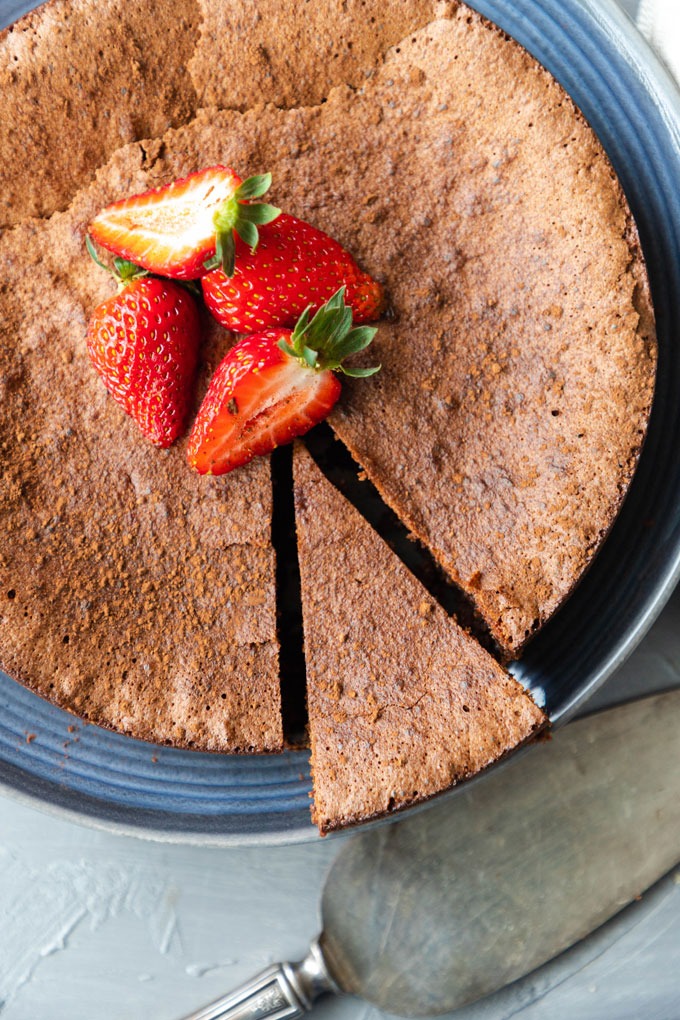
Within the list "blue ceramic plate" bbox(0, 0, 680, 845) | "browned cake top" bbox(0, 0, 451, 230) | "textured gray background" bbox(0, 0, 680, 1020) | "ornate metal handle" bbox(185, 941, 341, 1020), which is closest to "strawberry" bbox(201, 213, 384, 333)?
"browned cake top" bbox(0, 0, 451, 230)

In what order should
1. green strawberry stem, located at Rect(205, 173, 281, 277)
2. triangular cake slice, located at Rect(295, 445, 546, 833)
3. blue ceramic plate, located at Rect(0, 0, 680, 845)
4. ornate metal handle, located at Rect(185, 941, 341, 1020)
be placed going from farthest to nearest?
1. ornate metal handle, located at Rect(185, 941, 341, 1020)
2. blue ceramic plate, located at Rect(0, 0, 680, 845)
3. triangular cake slice, located at Rect(295, 445, 546, 833)
4. green strawberry stem, located at Rect(205, 173, 281, 277)

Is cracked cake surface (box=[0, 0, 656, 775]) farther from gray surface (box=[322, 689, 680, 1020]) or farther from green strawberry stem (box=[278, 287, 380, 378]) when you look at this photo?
gray surface (box=[322, 689, 680, 1020])

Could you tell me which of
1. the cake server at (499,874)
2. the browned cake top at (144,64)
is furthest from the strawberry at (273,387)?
the cake server at (499,874)

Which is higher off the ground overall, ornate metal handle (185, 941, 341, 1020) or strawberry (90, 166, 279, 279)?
strawberry (90, 166, 279, 279)

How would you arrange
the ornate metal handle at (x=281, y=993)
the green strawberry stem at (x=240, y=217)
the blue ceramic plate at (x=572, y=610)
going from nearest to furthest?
the green strawberry stem at (x=240, y=217)
the blue ceramic plate at (x=572, y=610)
the ornate metal handle at (x=281, y=993)

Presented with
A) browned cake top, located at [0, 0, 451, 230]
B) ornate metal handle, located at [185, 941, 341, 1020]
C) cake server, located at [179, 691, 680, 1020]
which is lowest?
ornate metal handle, located at [185, 941, 341, 1020]

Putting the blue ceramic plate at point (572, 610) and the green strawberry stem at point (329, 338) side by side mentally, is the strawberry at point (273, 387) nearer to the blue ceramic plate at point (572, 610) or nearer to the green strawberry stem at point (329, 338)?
the green strawberry stem at point (329, 338)

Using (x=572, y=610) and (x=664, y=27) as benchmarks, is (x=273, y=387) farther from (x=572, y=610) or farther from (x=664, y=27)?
(x=664, y=27)

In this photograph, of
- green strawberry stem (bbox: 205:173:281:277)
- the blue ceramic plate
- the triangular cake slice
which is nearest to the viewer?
green strawberry stem (bbox: 205:173:281:277)
